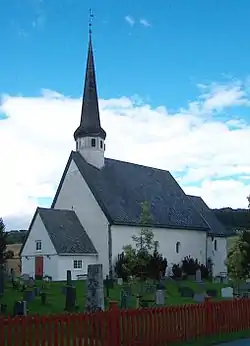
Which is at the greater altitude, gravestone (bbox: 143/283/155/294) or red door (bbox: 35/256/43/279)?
red door (bbox: 35/256/43/279)

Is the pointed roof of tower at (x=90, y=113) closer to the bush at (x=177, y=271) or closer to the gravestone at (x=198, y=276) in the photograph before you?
the bush at (x=177, y=271)

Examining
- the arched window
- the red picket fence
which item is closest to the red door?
the arched window

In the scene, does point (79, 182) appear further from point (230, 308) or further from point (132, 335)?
point (132, 335)

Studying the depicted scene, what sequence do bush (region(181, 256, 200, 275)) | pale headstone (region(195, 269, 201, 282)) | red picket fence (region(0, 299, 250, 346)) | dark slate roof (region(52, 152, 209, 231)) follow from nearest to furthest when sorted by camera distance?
red picket fence (region(0, 299, 250, 346)) < pale headstone (region(195, 269, 201, 282)) < dark slate roof (region(52, 152, 209, 231)) < bush (region(181, 256, 200, 275))

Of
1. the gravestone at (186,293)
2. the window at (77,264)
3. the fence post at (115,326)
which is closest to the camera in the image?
the fence post at (115,326)

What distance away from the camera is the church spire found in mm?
51500

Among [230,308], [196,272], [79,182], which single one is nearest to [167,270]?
[196,272]

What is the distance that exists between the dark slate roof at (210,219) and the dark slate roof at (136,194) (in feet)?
7.99

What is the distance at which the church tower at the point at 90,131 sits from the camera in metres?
51.0

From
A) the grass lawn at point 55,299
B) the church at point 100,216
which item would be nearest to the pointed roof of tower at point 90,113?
the church at point 100,216

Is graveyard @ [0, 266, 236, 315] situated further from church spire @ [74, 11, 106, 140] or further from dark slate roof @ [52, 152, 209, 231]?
church spire @ [74, 11, 106, 140]

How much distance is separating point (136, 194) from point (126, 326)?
128ft

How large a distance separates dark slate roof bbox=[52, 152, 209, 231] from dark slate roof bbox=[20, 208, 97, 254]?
3082 mm

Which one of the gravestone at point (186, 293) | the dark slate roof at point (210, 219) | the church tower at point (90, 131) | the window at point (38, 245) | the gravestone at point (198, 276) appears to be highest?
the church tower at point (90, 131)
